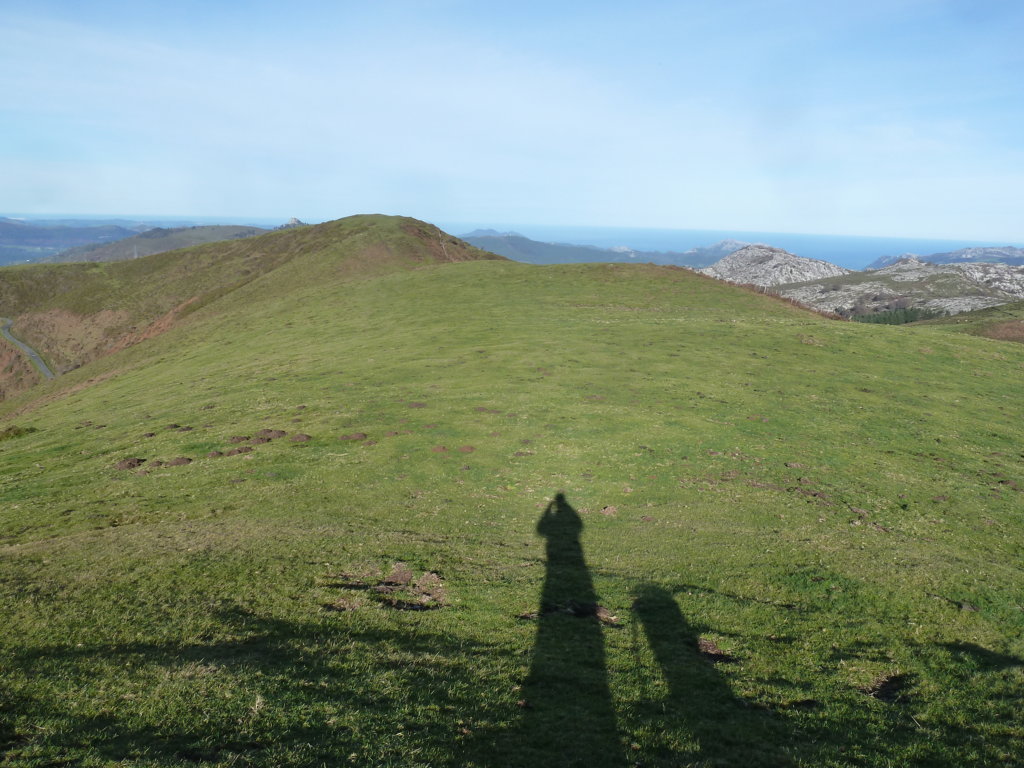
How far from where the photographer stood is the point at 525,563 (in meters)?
19.7

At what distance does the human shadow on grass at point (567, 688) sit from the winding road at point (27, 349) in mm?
154454

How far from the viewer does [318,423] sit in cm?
3600

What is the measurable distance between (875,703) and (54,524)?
29.5m

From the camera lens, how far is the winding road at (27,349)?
129375mm

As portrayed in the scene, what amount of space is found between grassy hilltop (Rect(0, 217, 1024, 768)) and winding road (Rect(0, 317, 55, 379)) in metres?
103

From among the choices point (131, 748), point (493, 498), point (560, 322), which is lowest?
point (493, 498)

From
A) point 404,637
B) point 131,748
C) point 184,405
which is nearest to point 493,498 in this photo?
point 404,637

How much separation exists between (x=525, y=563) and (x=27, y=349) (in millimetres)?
187715

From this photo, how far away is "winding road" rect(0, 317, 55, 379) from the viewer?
12938 centimetres

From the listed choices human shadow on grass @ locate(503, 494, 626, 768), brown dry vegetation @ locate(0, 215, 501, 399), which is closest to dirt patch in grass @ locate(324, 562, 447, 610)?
human shadow on grass @ locate(503, 494, 626, 768)

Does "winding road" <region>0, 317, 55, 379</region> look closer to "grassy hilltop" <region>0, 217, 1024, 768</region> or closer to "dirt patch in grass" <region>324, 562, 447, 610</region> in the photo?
"grassy hilltop" <region>0, 217, 1024, 768</region>

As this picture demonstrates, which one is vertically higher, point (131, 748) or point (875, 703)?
point (131, 748)

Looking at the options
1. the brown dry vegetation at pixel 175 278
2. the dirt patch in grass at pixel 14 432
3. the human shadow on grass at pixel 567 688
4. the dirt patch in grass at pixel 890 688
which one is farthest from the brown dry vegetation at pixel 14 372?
the dirt patch in grass at pixel 890 688

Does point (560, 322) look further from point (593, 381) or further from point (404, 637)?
point (404, 637)
